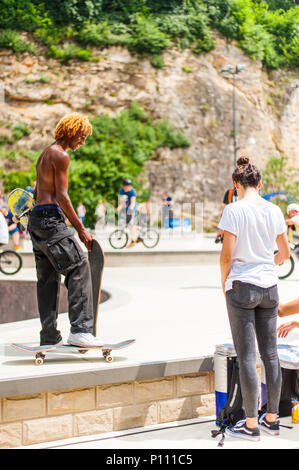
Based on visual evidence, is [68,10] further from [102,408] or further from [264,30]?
[102,408]

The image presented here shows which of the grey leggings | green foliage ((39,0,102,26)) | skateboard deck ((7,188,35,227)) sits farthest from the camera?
green foliage ((39,0,102,26))

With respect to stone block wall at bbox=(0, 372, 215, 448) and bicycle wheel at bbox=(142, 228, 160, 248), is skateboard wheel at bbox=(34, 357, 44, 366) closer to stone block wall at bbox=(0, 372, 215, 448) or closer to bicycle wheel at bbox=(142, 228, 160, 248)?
stone block wall at bbox=(0, 372, 215, 448)

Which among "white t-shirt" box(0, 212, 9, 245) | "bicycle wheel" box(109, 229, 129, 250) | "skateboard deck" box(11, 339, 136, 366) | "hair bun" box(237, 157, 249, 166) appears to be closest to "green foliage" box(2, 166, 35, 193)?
"bicycle wheel" box(109, 229, 129, 250)

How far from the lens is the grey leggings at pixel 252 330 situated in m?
3.27

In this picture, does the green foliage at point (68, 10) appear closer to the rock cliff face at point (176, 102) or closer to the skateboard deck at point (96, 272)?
the rock cliff face at point (176, 102)

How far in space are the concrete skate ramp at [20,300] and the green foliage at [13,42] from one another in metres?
28.0

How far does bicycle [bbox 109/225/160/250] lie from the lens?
51.1 ft

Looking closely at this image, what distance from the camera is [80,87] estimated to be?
113ft

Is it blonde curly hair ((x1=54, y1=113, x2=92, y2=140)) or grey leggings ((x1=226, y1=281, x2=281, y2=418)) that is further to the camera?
blonde curly hair ((x1=54, y1=113, x2=92, y2=140))

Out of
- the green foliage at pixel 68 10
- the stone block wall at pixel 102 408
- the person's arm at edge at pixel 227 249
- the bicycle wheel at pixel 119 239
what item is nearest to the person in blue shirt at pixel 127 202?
the bicycle wheel at pixel 119 239

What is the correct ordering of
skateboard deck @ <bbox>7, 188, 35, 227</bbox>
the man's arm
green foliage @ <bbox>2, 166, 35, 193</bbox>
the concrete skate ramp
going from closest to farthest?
1. the man's arm
2. skateboard deck @ <bbox>7, 188, 35, 227</bbox>
3. the concrete skate ramp
4. green foliage @ <bbox>2, 166, 35, 193</bbox>

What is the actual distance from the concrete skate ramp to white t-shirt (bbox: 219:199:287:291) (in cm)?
494

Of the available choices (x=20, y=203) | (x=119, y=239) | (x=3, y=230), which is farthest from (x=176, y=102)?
(x=20, y=203)
